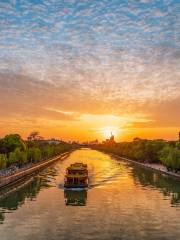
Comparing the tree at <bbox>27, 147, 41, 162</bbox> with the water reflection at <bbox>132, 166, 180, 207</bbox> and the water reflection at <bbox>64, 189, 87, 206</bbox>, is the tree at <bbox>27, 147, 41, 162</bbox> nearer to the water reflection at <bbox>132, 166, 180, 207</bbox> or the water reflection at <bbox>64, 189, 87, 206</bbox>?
the water reflection at <bbox>132, 166, 180, 207</bbox>

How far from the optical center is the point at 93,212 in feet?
A: 122

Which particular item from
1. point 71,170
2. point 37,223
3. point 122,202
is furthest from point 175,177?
point 37,223

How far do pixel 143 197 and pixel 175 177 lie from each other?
20.0 m

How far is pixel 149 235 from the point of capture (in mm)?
28047

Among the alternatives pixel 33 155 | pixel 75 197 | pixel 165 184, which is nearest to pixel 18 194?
pixel 75 197

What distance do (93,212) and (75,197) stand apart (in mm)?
10572

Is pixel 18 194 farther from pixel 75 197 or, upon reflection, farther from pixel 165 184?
pixel 165 184

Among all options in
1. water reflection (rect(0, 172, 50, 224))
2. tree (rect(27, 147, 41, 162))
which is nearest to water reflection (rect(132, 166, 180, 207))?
water reflection (rect(0, 172, 50, 224))

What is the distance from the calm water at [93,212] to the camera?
94.1 feet

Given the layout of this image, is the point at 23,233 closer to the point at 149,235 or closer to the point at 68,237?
the point at 68,237

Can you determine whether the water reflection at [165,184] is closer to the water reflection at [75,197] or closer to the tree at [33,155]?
the water reflection at [75,197]

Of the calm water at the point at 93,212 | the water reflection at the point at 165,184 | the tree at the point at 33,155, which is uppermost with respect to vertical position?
the tree at the point at 33,155

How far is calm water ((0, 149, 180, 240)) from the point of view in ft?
94.1

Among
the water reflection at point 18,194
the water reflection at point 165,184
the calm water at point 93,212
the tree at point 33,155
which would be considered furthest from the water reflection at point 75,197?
the tree at point 33,155
